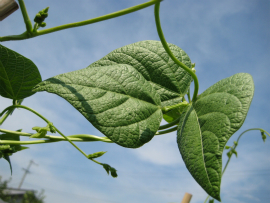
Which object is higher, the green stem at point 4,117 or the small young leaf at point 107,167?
the green stem at point 4,117

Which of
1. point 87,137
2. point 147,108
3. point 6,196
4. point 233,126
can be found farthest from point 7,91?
point 6,196

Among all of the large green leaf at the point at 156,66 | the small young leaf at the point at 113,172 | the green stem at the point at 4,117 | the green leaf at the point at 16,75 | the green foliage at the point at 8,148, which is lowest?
the small young leaf at the point at 113,172

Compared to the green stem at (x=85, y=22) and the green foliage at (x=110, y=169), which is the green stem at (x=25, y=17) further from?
the green foliage at (x=110, y=169)

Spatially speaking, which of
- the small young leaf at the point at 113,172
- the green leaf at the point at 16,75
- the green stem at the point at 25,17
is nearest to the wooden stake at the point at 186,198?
the small young leaf at the point at 113,172

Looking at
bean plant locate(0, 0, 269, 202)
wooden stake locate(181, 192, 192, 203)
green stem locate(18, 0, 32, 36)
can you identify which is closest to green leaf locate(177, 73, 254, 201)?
bean plant locate(0, 0, 269, 202)

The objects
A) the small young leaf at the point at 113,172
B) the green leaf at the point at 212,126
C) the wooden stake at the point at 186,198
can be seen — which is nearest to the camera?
the green leaf at the point at 212,126

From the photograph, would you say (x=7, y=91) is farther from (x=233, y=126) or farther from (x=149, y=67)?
(x=233, y=126)

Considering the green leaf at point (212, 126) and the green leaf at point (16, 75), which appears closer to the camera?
the green leaf at point (212, 126)
